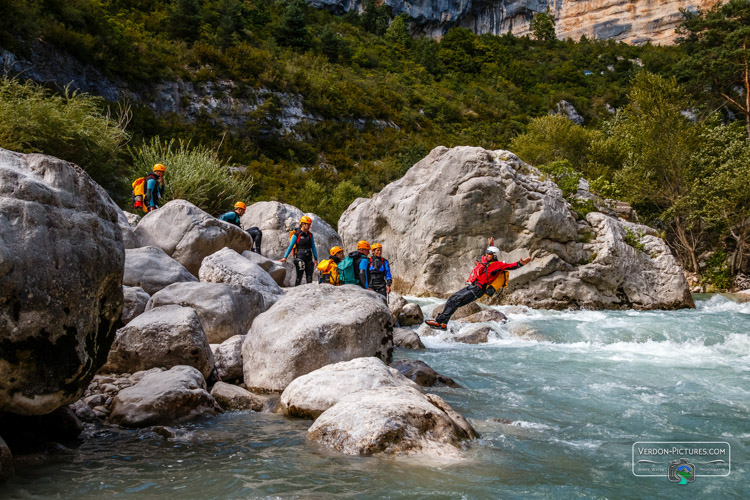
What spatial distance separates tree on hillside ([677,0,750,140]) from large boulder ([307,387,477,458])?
1156 inches

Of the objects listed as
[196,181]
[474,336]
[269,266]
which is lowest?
[474,336]

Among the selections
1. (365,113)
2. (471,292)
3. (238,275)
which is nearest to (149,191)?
(238,275)

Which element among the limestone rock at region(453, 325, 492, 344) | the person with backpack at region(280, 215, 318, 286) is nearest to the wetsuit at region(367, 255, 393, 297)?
the limestone rock at region(453, 325, 492, 344)

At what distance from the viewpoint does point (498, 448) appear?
4.36m

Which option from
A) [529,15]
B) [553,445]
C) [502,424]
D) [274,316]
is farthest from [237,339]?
[529,15]

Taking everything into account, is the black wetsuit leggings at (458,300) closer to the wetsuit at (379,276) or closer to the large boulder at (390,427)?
the wetsuit at (379,276)

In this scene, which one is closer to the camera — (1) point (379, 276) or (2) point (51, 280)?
(2) point (51, 280)

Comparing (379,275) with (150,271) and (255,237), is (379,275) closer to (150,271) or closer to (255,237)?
(150,271)

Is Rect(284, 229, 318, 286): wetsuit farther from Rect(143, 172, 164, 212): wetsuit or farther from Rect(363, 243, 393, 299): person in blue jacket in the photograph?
Rect(143, 172, 164, 212): wetsuit

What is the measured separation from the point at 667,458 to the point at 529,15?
275ft

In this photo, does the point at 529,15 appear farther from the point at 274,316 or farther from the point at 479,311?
the point at 274,316

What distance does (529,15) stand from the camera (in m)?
77.9

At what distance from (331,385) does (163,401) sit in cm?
Result: 150

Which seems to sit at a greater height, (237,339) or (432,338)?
(237,339)
